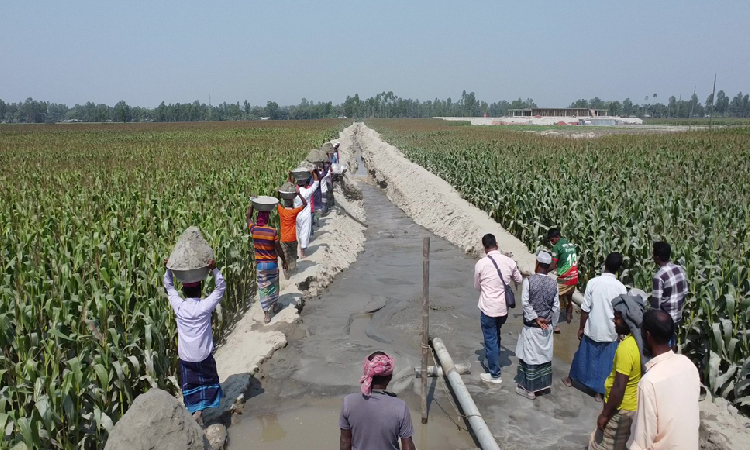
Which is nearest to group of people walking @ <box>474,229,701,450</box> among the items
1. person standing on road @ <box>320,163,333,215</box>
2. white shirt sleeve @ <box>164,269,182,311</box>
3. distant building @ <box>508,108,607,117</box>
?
white shirt sleeve @ <box>164,269,182,311</box>

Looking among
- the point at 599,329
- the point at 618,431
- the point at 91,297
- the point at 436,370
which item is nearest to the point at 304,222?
the point at 91,297

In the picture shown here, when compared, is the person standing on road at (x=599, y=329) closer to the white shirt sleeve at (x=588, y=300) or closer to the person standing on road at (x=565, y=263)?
the white shirt sleeve at (x=588, y=300)

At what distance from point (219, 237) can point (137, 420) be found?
16.3 feet

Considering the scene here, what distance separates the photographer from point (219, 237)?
8.68 metres

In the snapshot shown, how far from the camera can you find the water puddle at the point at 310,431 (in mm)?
5375

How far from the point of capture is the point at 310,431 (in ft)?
18.3

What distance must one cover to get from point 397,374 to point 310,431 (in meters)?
1.50

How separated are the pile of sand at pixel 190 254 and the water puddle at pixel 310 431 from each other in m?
1.98

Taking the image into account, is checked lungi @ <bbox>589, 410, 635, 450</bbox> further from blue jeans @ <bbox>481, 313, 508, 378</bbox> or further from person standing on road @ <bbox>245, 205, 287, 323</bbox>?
person standing on road @ <bbox>245, 205, 287, 323</bbox>

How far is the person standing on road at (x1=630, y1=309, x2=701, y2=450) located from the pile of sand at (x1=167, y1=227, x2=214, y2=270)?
379cm

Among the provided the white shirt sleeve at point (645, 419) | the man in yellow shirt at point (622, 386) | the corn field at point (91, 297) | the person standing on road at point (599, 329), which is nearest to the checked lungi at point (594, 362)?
the person standing on road at point (599, 329)

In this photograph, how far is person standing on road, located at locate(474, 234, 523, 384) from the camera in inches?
245

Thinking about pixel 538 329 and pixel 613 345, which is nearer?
pixel 613 345

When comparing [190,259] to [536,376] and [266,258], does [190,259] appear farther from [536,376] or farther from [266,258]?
[536,376]
